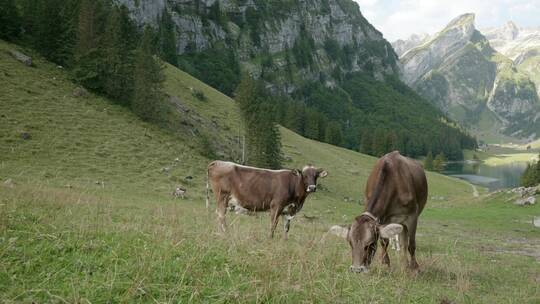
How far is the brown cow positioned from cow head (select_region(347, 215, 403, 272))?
5.92 meters

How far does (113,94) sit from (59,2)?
17.9 metres

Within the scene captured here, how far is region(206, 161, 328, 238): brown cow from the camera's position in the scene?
Answer: 13859 mm

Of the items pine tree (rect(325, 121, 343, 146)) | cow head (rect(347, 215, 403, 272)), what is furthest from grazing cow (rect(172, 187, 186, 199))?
pine tree (rect(325, 121, 343, 146))

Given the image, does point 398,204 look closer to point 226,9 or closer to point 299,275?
point 299,275

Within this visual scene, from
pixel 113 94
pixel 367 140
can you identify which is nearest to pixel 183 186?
pixel 113 94

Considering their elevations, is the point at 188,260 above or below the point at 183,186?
above

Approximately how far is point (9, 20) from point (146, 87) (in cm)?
1991

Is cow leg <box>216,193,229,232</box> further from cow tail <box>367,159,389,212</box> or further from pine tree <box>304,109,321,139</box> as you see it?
pine tree <box>304,109,321,139</box>

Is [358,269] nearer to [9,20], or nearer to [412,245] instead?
[412,245]

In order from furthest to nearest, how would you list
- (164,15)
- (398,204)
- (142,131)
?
(164,15) < (142,131) < (398,204)

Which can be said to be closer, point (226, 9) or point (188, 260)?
point (188, 260)

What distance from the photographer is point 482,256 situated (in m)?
17.1

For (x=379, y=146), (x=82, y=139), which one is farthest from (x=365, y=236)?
(x=379, y=146)

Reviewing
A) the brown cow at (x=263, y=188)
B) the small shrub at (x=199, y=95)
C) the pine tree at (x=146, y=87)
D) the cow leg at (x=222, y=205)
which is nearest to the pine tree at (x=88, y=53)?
the pine tree at (x=146, y=87)
